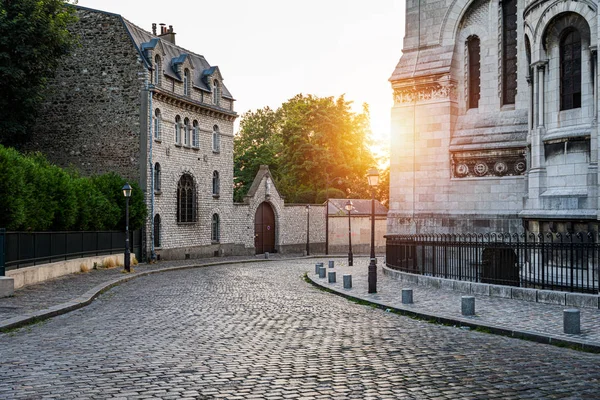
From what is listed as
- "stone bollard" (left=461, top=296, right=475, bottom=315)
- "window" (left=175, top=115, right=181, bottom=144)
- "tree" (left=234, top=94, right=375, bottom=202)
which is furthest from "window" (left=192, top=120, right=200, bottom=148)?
"stone bollard" (left=461, top=296, right=475, bottom=315)

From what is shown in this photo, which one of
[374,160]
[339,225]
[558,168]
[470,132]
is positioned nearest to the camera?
[558,168]

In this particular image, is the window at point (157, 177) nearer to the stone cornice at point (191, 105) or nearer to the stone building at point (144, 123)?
the stone building at point (144, 123)

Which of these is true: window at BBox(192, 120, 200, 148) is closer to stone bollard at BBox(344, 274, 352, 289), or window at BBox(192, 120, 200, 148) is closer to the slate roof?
the slate roof

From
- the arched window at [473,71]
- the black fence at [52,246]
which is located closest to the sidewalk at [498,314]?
the black fence at [52,246]

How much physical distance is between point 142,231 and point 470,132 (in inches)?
681

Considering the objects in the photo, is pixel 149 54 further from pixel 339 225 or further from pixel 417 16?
pixel 339 225

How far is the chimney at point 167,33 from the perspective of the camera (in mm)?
41594

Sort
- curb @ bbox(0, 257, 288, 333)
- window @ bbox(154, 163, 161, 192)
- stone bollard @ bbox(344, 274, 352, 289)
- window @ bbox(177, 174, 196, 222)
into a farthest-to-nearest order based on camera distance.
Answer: window @ bbox(177, 174, 196, 222), window @ bbox(154, 163, 161, 192), stone bollard @ bbox(344, 274, 352, 289), curb @ bbox(0, 257, 288, 333)

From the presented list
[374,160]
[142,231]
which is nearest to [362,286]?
[142,231]

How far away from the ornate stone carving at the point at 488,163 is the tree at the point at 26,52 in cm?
1894

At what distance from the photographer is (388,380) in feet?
25.7

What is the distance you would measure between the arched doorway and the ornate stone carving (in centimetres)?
2233

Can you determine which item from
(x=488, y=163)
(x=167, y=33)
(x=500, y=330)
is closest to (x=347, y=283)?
(x=500, y=330)

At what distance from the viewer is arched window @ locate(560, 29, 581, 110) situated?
1845cm
